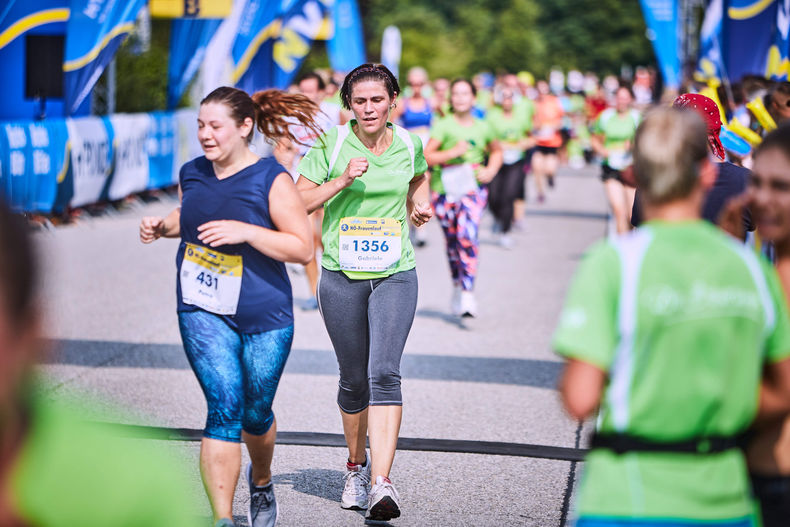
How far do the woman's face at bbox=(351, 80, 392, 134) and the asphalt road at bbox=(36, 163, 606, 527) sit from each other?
5.27 feet

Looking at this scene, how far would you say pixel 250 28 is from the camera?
18.0 meters

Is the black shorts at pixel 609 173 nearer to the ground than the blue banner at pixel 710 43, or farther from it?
nearer to the ground

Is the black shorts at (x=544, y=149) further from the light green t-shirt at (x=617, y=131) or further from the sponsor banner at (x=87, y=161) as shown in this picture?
the sponsor banner at (x=87, y=161)

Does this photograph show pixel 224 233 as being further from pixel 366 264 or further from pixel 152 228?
pixel 366 264

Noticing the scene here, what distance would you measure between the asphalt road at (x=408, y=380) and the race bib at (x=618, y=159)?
127cm

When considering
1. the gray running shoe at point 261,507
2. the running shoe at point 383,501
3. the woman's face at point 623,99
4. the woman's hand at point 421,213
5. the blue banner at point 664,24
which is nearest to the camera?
the gray running shoe at point 261,507

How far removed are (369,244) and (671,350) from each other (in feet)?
8.90

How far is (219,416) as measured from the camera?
14.3 feet

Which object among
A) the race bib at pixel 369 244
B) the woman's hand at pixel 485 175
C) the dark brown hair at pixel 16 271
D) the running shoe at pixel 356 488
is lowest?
the running shoe at pixel 356 488

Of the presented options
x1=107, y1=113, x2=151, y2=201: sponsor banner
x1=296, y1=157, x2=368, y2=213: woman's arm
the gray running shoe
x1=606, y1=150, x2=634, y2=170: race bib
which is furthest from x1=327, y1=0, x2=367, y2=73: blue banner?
the gray running shoe

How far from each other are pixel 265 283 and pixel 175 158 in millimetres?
15327

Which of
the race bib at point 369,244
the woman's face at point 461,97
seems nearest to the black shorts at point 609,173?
the woman's face at point 461,97

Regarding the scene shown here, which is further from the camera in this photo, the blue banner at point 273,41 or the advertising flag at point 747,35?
the blue banner at point 273,41

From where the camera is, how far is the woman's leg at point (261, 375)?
446 centimetres
